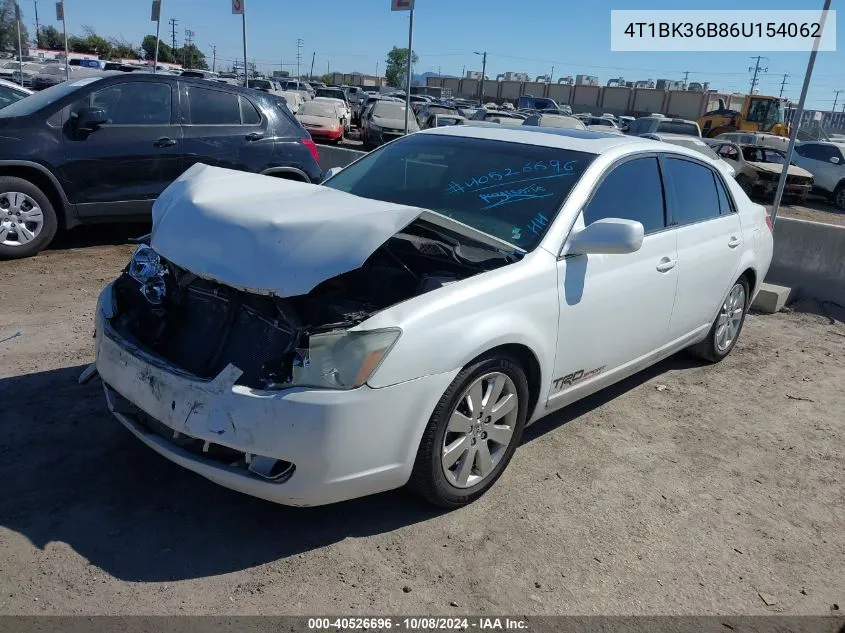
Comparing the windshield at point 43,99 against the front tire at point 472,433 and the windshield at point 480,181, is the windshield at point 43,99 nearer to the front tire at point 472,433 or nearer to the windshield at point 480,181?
the windshield at point 480,181

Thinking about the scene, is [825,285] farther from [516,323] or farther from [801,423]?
[516,323]

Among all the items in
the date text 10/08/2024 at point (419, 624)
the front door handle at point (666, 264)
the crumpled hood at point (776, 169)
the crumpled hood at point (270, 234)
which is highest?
the crumpled hood at point (270, 234)

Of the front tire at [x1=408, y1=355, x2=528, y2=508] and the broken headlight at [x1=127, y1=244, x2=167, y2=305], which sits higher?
the broken headlight at [x1=127, y1=244, x2=167, y2=305]

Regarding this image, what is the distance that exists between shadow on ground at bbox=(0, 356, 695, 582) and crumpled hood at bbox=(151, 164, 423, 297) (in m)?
1.05

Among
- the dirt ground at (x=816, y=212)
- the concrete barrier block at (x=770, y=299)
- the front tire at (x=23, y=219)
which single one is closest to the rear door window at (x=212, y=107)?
the front tire at (x=23, y=219)

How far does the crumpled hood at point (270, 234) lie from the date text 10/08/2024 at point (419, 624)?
127 cm

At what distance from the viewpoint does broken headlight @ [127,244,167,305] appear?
3561mm

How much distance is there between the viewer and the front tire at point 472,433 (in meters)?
3.06

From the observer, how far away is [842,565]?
3246mm

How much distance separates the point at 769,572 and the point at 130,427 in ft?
9.69

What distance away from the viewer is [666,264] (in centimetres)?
434

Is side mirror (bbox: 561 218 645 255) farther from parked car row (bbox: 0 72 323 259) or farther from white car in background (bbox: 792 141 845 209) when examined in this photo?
white car in background (bbox: 792 141 845 209)

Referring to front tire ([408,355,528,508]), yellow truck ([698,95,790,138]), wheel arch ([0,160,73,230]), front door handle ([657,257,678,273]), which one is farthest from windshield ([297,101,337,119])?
front tire ([408,355,528,508])

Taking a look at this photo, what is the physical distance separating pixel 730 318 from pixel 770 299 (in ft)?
7.03
